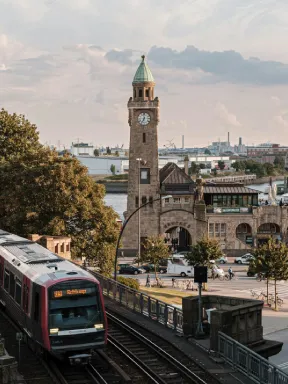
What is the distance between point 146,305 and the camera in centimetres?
3119

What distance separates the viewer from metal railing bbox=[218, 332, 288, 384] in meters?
20.2

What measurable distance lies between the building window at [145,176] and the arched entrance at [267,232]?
52.0ft

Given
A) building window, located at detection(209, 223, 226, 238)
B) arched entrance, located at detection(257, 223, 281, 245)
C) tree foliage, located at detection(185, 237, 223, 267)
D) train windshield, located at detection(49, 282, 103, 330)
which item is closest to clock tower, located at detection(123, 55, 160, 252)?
building window, located at detection(209, 223, 226, 238)

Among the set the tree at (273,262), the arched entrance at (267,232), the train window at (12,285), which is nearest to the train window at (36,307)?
the train window at (12,285)

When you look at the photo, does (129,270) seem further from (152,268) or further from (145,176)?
(145,176)

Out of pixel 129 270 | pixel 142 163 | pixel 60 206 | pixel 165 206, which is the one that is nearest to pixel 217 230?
pixel 165 206

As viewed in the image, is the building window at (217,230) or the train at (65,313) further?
the building window at (217,230)

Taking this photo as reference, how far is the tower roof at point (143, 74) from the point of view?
9006 centimetres

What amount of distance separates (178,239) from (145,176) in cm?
1252

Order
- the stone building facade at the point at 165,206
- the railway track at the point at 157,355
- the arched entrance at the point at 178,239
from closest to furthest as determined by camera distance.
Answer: the railway track at the point at 157,355 < the stone building facade at the point at 165,206 < the arched entrance at the point at 178,239

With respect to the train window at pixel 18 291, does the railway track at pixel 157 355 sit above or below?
below

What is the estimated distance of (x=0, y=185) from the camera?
5947 centimetres

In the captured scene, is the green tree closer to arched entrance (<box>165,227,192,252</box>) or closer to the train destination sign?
the train destination sign

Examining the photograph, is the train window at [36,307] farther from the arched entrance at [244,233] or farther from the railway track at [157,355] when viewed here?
the arched entrance at [244,233]
